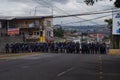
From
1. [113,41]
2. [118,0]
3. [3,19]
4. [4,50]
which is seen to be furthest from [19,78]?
[3,19]

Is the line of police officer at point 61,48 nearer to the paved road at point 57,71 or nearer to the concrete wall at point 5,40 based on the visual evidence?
the concrete wall at point 5,40

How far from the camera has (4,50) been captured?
179 feet

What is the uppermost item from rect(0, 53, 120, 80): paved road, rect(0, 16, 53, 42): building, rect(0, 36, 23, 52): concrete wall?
rect(0, 16, 53, 42): building

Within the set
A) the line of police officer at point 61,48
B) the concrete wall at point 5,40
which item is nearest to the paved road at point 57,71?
the line of police officer at point 61,48

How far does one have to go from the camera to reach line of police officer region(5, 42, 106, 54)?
176 ft

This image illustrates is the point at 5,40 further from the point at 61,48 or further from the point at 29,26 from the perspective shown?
the point at 29,26

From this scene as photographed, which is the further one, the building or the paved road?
the building

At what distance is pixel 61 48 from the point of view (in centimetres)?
5628

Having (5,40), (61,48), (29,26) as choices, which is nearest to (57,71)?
(61,48)

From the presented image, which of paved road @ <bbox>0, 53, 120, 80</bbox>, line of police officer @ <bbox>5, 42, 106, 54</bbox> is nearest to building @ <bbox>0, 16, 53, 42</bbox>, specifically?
line of police officer @ <bbox>5, 42, 106, 54</bbox>

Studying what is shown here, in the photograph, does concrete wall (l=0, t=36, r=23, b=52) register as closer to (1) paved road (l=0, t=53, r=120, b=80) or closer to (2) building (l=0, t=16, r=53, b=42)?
(2) building (l=0, t=16, r=53, b=42)

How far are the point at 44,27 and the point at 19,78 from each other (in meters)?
67.5

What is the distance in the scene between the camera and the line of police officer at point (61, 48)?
2110 inches

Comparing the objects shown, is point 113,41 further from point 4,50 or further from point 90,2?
point 90,2
